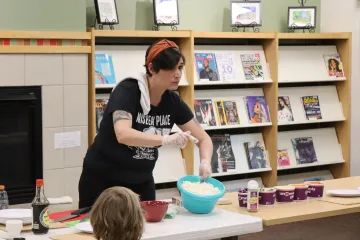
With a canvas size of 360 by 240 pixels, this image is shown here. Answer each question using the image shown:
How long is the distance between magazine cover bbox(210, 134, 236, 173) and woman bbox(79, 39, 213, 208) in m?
2.52

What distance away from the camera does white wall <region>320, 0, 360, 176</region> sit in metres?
6.65

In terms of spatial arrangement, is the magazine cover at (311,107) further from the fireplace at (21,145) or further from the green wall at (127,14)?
the fireplace at (21,145)

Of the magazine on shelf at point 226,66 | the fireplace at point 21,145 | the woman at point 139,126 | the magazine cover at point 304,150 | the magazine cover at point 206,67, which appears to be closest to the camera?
the woman at point 139,126

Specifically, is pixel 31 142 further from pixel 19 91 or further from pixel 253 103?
pixel 253 103

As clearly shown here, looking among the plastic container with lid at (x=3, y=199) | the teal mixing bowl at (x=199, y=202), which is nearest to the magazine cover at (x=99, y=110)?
the plastic container with lid at (x=3, y=199)

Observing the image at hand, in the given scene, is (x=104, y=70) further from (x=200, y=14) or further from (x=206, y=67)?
(x=200, y=14)

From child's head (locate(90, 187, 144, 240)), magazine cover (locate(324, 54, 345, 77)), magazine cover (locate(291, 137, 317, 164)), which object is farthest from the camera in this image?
magazine cover (locate(324, 54, 345, 77))

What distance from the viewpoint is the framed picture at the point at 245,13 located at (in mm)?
6066

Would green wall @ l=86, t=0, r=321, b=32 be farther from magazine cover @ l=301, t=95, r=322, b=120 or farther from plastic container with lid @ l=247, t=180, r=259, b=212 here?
plastic container with lid @ l=247, t=180, r=259, b=212

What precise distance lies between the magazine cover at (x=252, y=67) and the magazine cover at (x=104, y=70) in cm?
135

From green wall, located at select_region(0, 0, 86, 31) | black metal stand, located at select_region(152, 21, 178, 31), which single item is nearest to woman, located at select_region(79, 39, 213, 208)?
green wall, located at select_region(0, 0, 86, 31)

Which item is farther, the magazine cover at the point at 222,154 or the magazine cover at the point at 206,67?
the magazine cover at the point at 222,154

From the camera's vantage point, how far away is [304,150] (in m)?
6.63

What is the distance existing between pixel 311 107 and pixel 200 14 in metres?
1.45
